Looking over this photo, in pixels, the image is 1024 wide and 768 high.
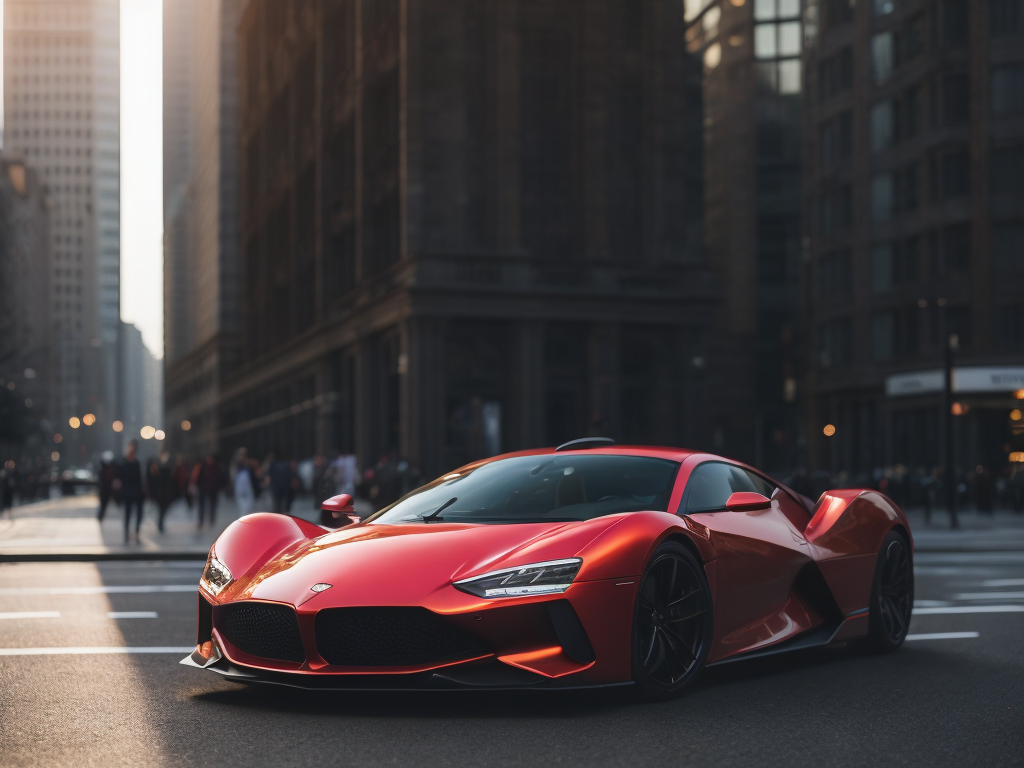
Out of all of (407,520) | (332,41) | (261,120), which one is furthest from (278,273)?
(407,520)

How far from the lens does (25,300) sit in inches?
5787

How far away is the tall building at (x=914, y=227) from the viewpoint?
52062 mm

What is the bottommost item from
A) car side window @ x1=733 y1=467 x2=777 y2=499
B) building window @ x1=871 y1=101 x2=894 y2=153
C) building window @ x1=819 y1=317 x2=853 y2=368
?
car side window @ x1=733 y1=467 x2=777 y2=499

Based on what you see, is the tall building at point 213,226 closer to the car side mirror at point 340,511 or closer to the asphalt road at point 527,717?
the car side mirror at point 340,511

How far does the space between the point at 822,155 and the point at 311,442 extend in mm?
26515

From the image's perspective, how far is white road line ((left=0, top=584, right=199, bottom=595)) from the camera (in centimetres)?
1283

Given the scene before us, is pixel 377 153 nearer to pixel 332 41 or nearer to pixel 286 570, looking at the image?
pixel 332 41

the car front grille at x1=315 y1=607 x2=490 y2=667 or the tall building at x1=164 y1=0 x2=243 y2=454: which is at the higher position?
the tall building at x1=164 y1=0 x2=243 y2=454

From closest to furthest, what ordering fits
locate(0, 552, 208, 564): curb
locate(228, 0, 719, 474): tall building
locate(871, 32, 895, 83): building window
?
locate(0, 552, 208, 564): curb, locate(228, 0, 719, 474): tall building, locate(871, 32, 895, 83): building window

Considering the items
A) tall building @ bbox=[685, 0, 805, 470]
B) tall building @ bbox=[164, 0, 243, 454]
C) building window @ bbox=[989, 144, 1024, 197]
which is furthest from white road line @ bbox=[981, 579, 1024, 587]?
tall building @ bbox=[164, 0, 243, 454]

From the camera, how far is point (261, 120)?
8062 centimetres

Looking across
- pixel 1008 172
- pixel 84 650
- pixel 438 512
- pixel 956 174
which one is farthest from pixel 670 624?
pixel 956 174

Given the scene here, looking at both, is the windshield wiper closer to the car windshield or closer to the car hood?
the car windshield

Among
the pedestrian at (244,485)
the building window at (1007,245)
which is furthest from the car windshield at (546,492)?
the building window at (1007,245)
